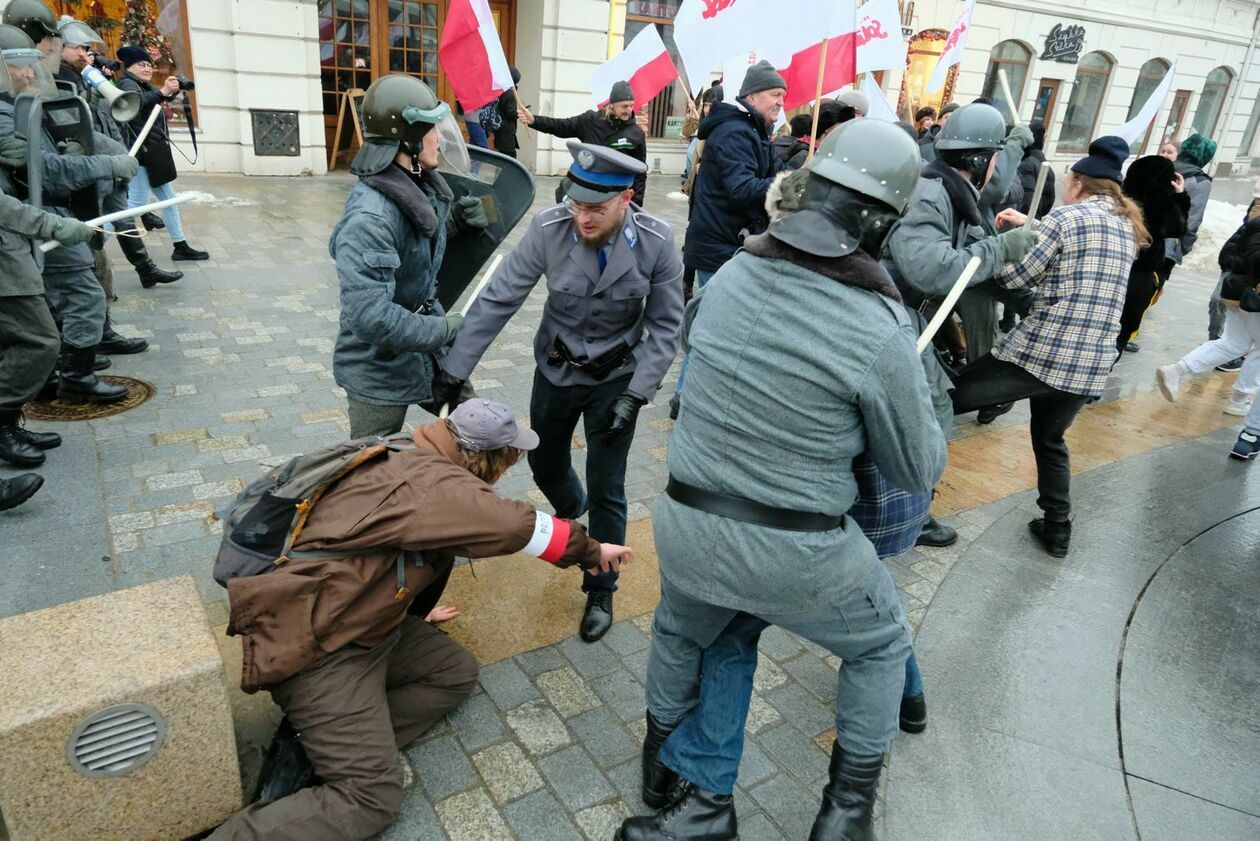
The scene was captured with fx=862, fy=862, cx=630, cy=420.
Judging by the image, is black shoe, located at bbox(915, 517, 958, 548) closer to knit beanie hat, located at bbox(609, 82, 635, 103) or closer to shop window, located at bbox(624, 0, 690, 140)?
knit beanie hat, located at bbox(609, 82, 635, 103)

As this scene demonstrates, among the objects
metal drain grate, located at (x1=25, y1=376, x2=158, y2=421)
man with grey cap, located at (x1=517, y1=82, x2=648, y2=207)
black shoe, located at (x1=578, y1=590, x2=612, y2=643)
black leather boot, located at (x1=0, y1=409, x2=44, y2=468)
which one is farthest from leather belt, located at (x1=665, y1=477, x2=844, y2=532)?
man with grey cap, located at (x1=517, y1=82, x2=648, y2=207)

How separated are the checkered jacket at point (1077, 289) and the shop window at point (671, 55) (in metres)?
12.8

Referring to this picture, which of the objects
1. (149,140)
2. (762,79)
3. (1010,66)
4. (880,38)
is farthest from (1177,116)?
(149,140)

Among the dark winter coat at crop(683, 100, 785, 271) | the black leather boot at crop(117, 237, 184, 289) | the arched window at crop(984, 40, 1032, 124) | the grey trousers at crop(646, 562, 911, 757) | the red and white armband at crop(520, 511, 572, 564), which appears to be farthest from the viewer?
the arched window at crop(984, 40, 1032, 124)

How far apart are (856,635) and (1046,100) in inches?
958

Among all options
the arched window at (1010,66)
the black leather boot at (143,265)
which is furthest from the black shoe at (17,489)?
the arched window at (1010,66)

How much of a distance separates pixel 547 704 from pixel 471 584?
837 millimetres

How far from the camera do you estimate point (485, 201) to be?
3.83 meters

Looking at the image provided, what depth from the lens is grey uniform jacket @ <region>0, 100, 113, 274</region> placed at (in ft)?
15.2

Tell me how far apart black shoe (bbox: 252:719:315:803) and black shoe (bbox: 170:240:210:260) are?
6625 millimetres

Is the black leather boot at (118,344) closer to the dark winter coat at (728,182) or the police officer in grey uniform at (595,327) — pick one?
the police officer in grey uniform at (595,327)

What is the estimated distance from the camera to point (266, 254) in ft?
27.9

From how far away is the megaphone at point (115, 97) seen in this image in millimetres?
6289

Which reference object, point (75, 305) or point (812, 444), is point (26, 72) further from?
point (812, 444)
